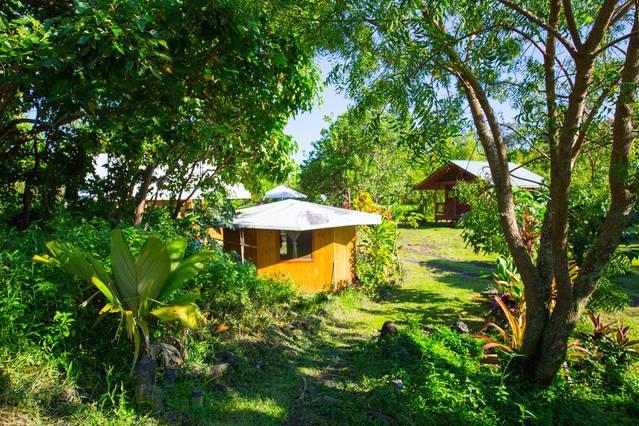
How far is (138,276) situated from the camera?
3.90 metres

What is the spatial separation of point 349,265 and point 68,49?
768 cm

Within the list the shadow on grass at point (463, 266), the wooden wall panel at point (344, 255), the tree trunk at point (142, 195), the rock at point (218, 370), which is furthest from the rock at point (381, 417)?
the shadow on grass at point (463, 266)

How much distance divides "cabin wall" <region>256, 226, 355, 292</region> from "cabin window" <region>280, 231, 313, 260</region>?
125 mm

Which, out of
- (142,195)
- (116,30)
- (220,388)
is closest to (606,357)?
(220,388)

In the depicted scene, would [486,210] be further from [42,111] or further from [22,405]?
[42,111]

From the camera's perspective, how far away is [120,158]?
7.25 meters

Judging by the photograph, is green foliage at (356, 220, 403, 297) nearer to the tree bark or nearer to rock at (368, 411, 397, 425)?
the tree bark

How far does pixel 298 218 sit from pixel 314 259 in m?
1.44

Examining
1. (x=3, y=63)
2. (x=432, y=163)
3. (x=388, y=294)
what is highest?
(x=3, y=63)

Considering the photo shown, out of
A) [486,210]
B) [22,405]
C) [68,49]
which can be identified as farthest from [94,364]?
[486,210]

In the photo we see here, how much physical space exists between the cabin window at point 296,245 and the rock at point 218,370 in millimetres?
4587

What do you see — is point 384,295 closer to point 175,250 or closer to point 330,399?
point 330,399

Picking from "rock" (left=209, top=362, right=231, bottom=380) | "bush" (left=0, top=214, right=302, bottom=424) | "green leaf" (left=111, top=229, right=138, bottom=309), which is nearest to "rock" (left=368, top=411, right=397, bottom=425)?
"rock" (left=209, top=362, right=231, bottom=380)

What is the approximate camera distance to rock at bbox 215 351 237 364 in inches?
192
